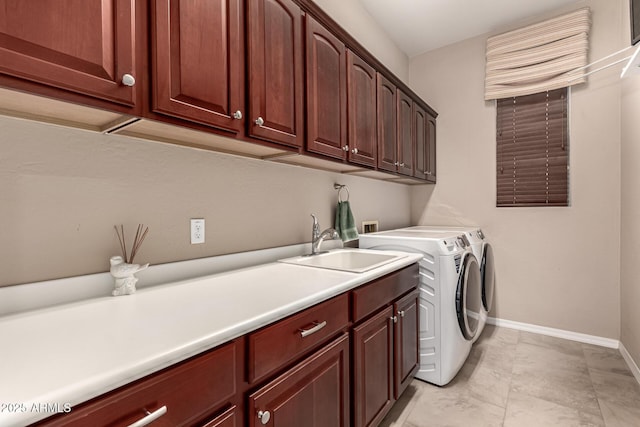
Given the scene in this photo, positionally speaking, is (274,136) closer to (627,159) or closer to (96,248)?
(96,248)

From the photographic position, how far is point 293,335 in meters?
0.99

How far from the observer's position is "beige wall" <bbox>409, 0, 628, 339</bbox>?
2.56 meters

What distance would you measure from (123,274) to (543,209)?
333cm

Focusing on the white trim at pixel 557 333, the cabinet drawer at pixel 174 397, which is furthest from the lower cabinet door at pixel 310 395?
the white trim at pixel 557 333

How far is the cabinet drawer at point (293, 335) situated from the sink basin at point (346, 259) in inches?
20.7

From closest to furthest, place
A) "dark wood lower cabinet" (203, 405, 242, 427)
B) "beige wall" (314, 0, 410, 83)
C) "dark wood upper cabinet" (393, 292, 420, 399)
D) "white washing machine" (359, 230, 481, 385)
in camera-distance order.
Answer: "dark wood lower cabinet" (203, 405, 242, 427) < "dark wood upper cabinet" (393, 292, 420, 399) < "white washing machine" (359, 230, 481, 385) < "beige wall" (314, 0, 410, 83)

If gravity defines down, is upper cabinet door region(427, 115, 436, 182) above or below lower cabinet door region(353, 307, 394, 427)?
above

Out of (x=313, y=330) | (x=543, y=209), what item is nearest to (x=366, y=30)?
(x=543, y=209)

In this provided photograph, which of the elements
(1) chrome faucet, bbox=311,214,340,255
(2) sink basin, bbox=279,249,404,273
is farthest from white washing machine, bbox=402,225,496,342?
(1) chrome faucet, bbox=311,214,340,255

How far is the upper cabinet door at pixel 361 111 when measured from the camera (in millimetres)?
1843

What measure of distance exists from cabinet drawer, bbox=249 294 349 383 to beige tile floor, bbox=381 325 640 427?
3.13 ft

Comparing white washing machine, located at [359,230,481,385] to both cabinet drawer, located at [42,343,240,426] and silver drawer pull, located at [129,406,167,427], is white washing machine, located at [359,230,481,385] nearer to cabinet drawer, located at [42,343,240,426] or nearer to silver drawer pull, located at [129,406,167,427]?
cabinet drawer, located at [42,343,240,426]

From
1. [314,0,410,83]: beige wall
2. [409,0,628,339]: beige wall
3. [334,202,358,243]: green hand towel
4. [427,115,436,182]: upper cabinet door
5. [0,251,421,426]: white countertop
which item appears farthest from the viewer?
[427,115,436,182]: upper cabinet door

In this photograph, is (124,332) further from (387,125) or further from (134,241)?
(387,125)
